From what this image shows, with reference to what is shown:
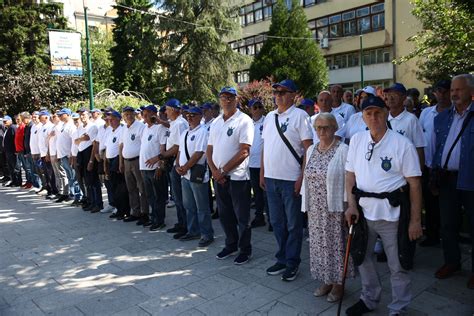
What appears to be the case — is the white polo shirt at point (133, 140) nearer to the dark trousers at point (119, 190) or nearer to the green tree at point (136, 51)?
the dark trousers at point (119, 190)

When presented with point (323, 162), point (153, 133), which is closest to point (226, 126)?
point (323, 162)

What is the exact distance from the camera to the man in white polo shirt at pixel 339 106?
248 inches

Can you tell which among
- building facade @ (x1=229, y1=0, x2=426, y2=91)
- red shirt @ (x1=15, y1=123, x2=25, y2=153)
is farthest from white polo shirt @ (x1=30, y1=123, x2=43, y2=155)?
building facade @ (x1=229, y1=0, x2=426, y2=91)

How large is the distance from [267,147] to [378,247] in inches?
76.9

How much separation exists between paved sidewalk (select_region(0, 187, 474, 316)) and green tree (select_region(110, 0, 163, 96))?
843 inches

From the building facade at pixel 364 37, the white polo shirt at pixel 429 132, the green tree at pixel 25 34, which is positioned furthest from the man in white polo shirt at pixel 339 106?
the building facade at pixel 364 37

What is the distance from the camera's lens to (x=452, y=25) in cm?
1146

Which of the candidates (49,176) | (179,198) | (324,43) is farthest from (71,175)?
(324,43)

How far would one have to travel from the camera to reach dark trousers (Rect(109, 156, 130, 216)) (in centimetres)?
751

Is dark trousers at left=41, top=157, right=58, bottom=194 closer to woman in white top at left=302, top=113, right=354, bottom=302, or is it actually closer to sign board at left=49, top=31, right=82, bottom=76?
sign board at left=49, top=31, right=82, bottom=76

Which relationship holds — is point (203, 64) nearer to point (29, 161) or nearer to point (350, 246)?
point (29, 161)

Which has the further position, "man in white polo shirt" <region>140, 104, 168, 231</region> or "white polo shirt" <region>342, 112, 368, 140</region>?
"man in white polo shirt" <region>140, 104, 168, 231</region>

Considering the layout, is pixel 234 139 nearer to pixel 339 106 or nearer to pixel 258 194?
pixel 258 194

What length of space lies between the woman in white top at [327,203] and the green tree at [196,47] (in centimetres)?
2266
